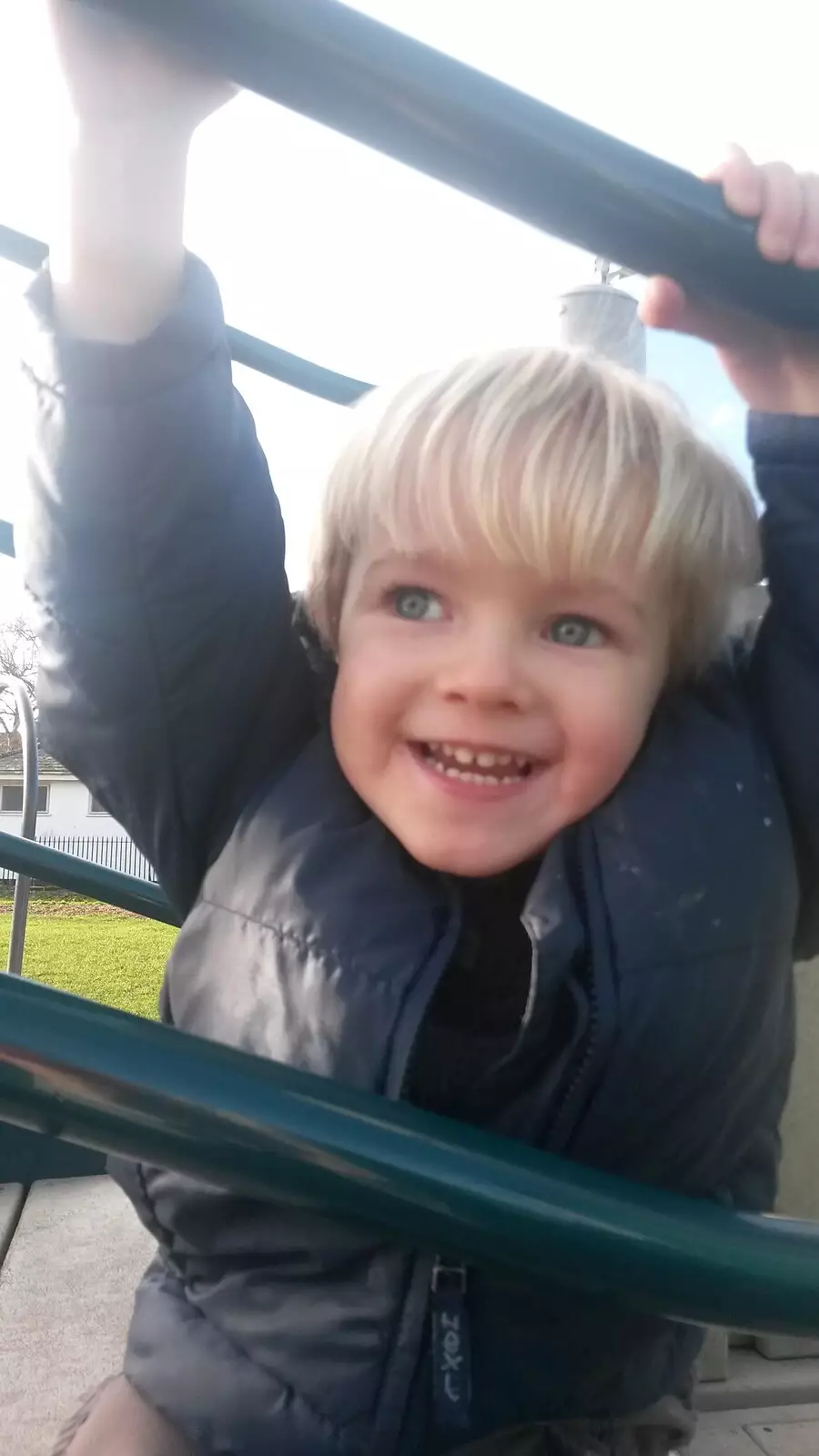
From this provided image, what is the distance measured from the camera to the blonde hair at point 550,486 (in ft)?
2.43

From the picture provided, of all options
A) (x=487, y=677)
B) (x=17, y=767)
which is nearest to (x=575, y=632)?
(x=487, y=677)

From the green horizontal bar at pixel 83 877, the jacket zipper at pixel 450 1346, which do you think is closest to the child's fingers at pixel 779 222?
the jacket zipper at pixel 450 1346

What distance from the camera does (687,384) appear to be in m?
0.88

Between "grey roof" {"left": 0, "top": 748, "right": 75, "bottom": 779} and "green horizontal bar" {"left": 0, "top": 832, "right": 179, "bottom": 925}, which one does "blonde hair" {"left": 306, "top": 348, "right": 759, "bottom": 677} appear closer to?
"green horizontal bar" {"left": 0, "top": 832, "right": 179, "bottom": 925}

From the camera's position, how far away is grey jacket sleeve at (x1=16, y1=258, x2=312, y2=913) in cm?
68

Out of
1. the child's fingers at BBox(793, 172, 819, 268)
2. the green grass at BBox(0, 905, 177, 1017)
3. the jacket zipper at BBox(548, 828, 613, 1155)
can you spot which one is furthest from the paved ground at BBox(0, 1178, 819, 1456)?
the green grass at BBox(0, 905, 177, 1017)

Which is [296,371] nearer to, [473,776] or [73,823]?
[473,776]

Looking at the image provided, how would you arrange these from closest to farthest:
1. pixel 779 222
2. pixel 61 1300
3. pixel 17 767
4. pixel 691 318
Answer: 1. pixel 779 222
2. pixel 691 318
3. pixel 61 1300
4. pixel 17 767

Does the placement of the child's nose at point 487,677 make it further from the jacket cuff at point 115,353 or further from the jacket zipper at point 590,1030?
the jacket cuff at point 115,353

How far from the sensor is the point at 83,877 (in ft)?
4.25

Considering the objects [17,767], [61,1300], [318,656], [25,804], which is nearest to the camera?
[318,656]

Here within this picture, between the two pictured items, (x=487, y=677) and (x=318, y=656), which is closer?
(x=487, y=677)

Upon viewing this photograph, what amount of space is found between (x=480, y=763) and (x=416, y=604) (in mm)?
117

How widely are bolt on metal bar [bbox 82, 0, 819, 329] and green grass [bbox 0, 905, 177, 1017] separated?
23.2ft
